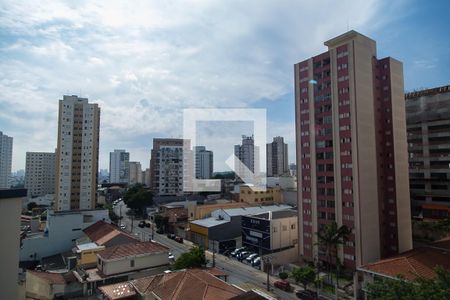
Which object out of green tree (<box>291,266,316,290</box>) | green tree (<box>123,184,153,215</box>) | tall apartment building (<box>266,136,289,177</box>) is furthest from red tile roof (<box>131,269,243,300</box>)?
tall apartment building (<box>266,136,289,177</box>)

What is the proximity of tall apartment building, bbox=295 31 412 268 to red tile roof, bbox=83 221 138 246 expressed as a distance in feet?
49.5

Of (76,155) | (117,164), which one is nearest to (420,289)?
(76,155)

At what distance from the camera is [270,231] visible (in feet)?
82.9

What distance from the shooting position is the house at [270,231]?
25453mm

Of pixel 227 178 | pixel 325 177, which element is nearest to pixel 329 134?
pixel 325 177

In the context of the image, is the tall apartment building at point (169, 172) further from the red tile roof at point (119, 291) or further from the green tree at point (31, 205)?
the red tile roof at point (119, 291)

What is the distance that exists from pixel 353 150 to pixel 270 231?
367 inches

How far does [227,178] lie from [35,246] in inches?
1608

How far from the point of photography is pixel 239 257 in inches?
989

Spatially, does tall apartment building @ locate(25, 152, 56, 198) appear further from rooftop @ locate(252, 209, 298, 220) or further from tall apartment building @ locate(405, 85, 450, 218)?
tall apartment building @ locate(405, 85, 450, 218)

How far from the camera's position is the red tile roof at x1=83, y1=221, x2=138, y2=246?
23.5 m

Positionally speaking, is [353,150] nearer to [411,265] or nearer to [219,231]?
[411,265]

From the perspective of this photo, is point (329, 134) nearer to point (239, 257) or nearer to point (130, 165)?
point (239, 257)

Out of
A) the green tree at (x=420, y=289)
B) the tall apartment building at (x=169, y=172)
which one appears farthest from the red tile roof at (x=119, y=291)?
the tall apartment building at (x=169, y=172)
